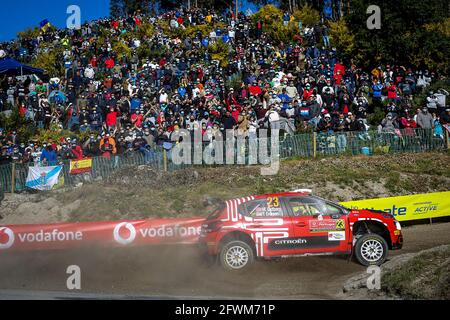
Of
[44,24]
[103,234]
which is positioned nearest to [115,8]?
[44,24]

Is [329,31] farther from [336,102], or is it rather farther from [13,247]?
[13,247]

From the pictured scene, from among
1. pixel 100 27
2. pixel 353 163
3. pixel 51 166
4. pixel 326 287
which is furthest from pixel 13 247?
pixel 100 27

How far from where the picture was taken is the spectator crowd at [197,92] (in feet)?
69.2

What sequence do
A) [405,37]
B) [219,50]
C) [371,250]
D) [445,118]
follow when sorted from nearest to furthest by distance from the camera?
[371,250], [445,118], [405,37], [219,50]

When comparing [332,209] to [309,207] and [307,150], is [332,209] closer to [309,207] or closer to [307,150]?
[309,207]

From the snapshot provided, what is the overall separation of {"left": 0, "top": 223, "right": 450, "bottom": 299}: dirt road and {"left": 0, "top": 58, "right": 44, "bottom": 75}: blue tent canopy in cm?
1571

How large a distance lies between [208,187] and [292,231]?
7.72m

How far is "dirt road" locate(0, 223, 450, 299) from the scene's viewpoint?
35.2 ft

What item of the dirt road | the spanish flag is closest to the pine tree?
the spanish flag

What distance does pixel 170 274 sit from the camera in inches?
483

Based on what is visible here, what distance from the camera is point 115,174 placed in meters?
20.1

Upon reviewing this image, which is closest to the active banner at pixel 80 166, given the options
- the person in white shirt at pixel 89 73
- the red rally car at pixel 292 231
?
the person in white shirt at pixel 89 73
